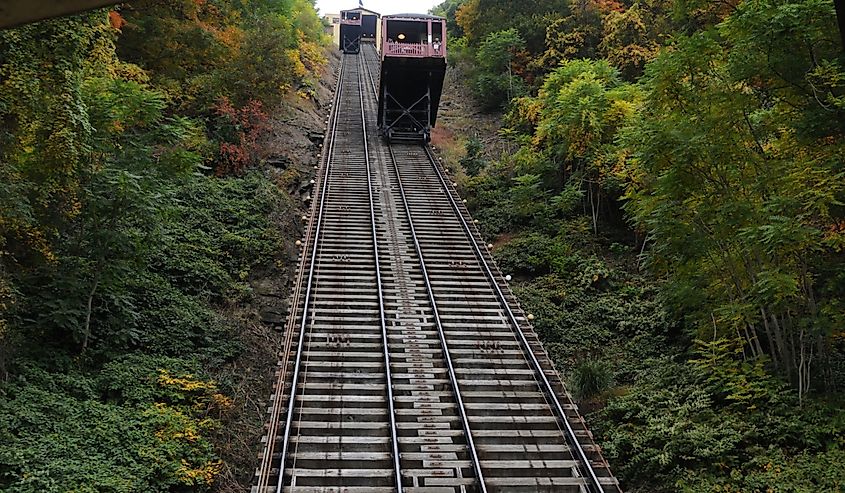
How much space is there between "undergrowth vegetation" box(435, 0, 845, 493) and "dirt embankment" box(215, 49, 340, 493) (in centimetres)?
506

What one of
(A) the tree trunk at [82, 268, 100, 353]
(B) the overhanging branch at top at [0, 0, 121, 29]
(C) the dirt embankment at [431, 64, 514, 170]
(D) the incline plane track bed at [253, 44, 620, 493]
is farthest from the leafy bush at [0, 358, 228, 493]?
(C) the dirt embankment at [431, 64, 514, 170]

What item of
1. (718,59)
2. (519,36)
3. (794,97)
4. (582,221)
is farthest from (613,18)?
(794,97)

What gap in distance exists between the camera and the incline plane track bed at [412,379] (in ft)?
24.3

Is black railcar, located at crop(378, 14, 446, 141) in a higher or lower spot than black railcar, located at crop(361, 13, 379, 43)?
lower

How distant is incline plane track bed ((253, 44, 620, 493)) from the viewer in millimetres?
7414

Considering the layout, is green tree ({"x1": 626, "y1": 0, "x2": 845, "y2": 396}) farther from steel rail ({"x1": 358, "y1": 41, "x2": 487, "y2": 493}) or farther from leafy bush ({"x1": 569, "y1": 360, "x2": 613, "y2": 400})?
steel rail ({"x1": 358, "y1": 41, "x2": 487, "y2": 493})

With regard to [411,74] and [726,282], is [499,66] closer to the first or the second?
[411,74]

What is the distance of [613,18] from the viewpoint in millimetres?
23703

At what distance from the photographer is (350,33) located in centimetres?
5953

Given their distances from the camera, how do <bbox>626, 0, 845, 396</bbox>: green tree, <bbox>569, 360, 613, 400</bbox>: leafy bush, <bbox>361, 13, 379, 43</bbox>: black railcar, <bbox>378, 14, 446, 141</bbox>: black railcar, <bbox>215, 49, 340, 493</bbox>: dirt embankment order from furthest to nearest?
<bbox>361, 13, 379, 43</bbox>: black railcar → <bbox>378, 14, 446, 141</bbox>: black railcar → <bbox>569, 360, 613, 400</bbox>: leafy bush → <bbox>215, 49, 340, 493</bbox>: dirt embankment → <bbox>626, 0, 845, 396</bbox>: green tree

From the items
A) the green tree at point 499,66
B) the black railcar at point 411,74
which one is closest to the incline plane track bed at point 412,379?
the black railcar at point 411,74

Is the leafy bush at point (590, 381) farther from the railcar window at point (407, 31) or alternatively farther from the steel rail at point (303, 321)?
the railcar window at point (407, 31)

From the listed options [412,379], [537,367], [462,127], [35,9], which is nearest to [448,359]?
[412,379]

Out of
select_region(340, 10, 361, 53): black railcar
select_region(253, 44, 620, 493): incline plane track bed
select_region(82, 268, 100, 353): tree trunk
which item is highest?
select_region(340, 10, 361, 53): black railcar
